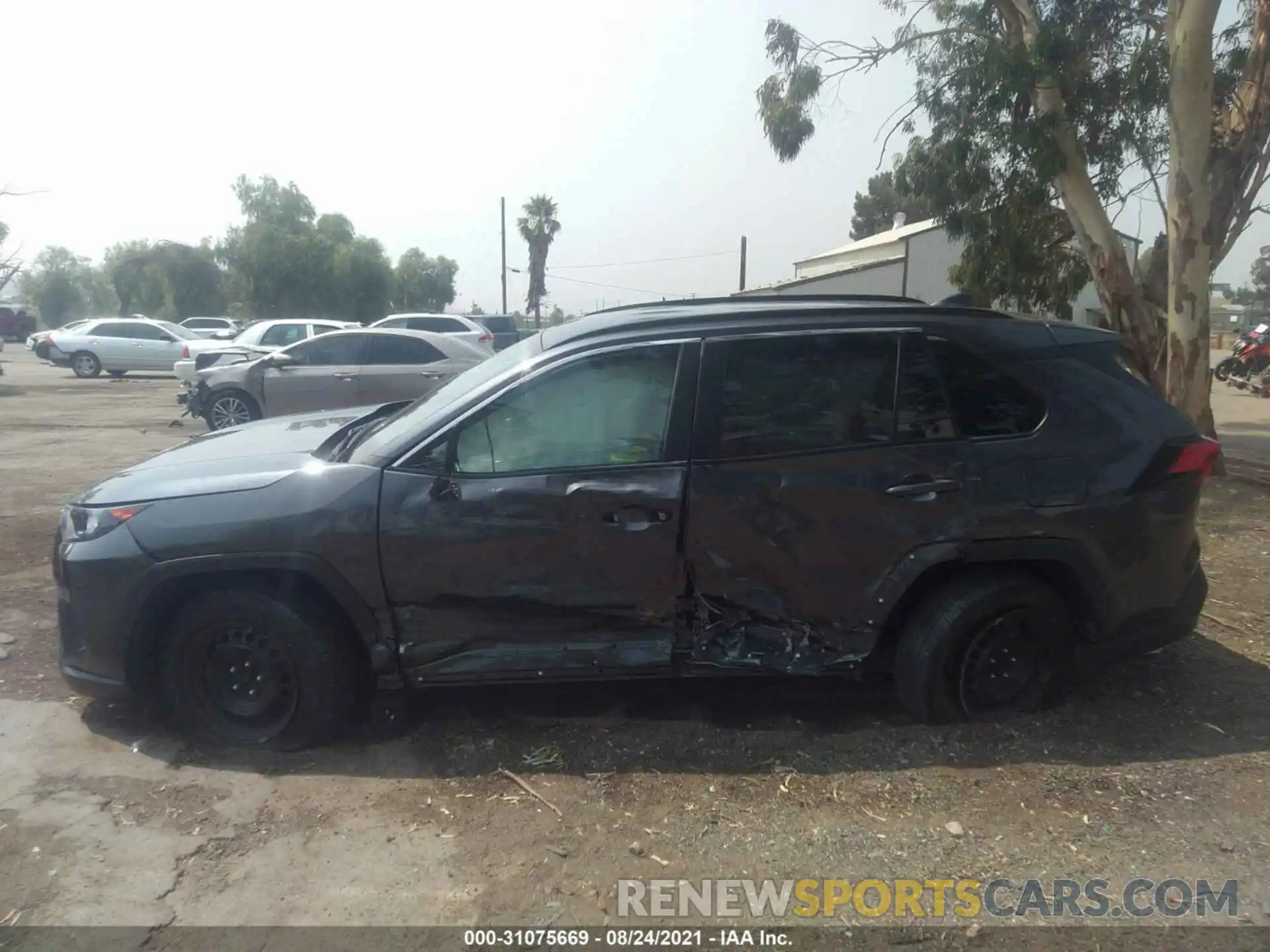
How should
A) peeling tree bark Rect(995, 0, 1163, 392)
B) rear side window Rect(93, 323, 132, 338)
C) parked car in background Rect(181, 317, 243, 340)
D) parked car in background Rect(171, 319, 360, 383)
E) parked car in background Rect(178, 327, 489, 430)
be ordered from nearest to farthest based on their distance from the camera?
peeling tree bark Rect(995, 0, 1163, 392) < parked car in background Rect(178, 327, 489, 430) < parked car in background Rect(171, 319, 360, 383) < rear side window Rect(93, 323, 132, 338) < parked car in background Rect(181, 317, 243, 340)

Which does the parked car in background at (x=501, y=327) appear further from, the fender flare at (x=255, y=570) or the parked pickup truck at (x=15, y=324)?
the parked pickup truck at (x=15, y=324)

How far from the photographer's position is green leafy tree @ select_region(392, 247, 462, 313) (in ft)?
186

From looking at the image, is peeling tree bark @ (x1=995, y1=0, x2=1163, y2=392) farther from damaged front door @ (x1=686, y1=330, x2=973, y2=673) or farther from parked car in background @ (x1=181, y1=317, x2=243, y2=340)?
parked car in background @ (x1=181, y1=317, x2=243, y2=340)

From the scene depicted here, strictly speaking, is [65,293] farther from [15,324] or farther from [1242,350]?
[1242,350]

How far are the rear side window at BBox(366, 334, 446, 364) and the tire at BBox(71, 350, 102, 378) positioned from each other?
1720cm

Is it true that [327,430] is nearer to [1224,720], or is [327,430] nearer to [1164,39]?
[1224,720]

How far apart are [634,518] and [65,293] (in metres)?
71.3

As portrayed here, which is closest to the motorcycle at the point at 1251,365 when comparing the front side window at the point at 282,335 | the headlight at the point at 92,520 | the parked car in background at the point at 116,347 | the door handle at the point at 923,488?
the front side window at the point at 282,335

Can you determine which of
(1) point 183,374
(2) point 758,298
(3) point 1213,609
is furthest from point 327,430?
(1) point 183,374

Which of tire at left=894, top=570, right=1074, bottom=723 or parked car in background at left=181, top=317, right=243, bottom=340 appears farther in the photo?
parked car in background at left=181, top=317, right=243, bottom=340

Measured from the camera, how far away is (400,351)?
1230 cm

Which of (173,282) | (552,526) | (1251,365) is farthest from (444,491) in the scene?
(173,282)

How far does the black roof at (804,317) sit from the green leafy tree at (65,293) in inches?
2628

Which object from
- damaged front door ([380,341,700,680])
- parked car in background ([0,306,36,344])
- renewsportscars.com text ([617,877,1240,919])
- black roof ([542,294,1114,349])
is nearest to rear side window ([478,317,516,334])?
black roof ([542,294,1114,349])
